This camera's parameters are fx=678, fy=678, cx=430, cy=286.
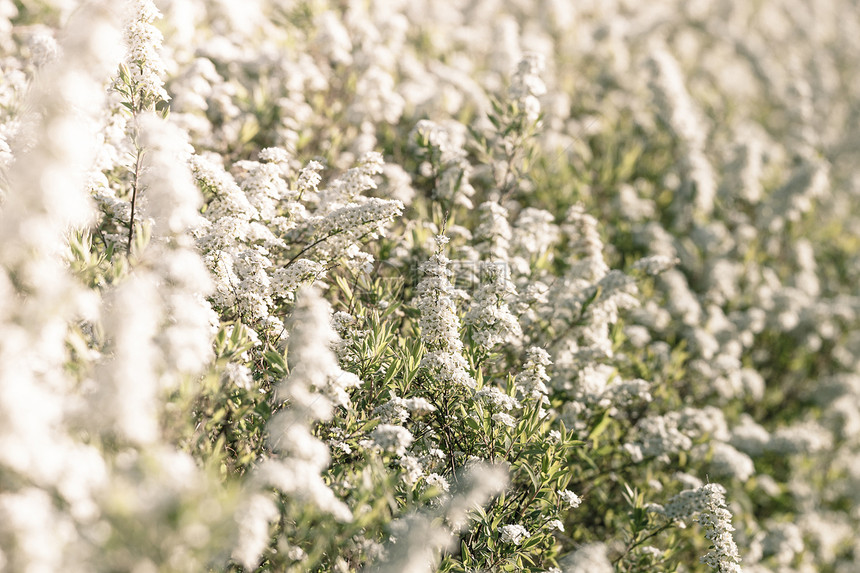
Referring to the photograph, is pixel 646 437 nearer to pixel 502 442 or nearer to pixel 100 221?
pixel 502 442

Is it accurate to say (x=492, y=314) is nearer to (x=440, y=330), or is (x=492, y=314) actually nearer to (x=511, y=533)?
(x=440, y=330)

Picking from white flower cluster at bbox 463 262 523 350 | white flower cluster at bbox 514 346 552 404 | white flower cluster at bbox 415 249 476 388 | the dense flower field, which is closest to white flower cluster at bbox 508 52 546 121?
the dense flower field

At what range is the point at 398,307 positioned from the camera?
5.59m

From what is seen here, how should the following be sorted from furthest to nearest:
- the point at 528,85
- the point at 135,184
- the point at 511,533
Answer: the point at 528,85 → the point at 135,184 → the point at 511,533

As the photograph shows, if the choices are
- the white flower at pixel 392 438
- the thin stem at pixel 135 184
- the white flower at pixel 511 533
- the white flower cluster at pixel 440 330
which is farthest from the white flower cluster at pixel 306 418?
the thin stem at pixel 135 184

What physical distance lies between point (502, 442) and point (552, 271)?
3090 mm

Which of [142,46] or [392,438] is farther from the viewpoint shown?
[142,46]

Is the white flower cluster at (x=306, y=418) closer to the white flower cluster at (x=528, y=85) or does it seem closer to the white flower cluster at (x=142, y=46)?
the white flower cluster at (x=142, y=46)

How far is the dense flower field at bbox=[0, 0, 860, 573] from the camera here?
283cm

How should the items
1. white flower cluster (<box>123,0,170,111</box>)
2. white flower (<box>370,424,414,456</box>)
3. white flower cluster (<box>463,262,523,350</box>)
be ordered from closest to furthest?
white flower (<box>370,424,414,456</box>) < white flower cluster (<box>123,0,170,111</box>) < white flower cluster (<box>463,262,523,350</box>)

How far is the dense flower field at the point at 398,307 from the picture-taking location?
9.28ft

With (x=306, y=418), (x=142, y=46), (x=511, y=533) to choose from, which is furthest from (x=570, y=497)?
(x=142, y=46)

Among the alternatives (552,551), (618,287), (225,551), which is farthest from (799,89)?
(225,551)

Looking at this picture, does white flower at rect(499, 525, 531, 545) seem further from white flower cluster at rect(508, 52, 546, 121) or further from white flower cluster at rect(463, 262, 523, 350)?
white flower cluster at rect(508, 52, 546, 121)
